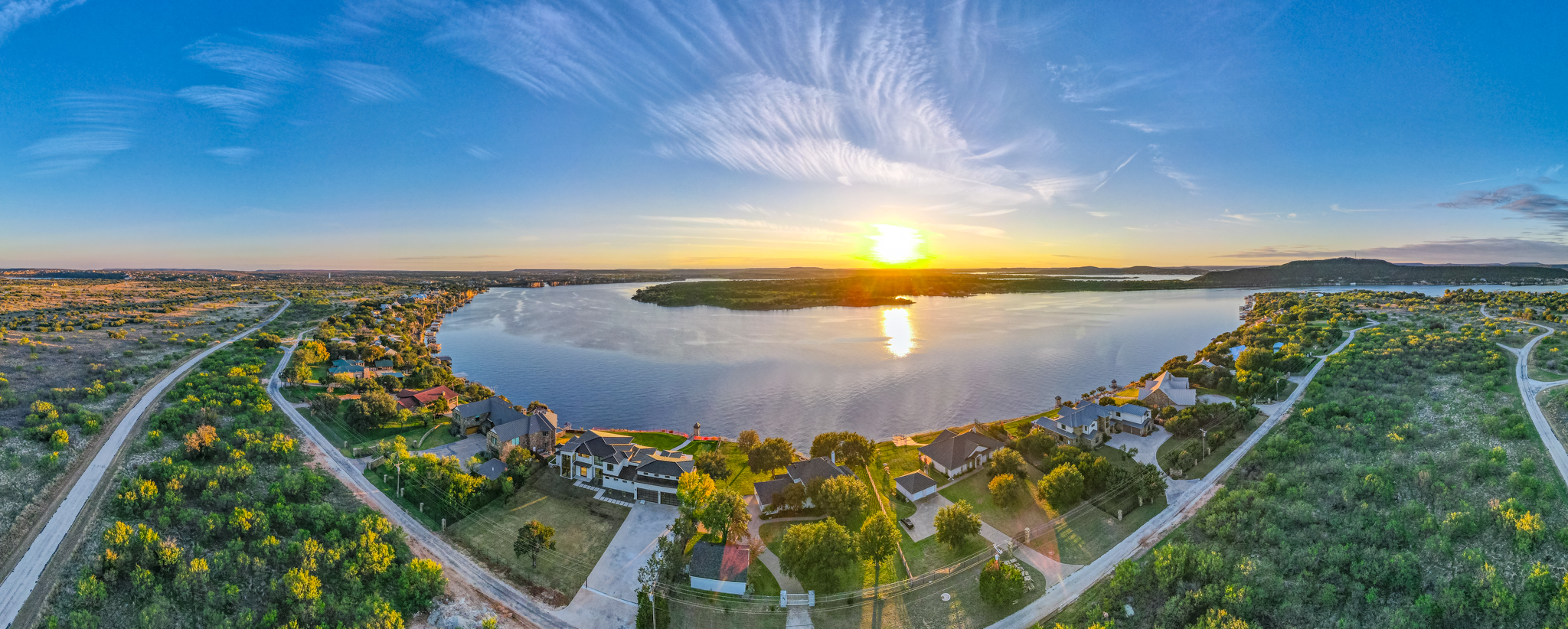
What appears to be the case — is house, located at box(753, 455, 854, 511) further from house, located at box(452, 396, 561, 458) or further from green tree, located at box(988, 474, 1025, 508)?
house, located at box(452, 396, 561, 458)

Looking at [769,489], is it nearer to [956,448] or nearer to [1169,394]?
[956,448]

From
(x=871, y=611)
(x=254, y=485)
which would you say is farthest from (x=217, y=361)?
(x=871, y=611)

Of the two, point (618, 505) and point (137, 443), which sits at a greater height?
point (137, 443)

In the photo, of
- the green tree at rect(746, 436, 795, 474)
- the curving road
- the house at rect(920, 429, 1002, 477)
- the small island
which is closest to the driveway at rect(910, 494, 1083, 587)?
the house at rect(920, 429, 1002, 477)

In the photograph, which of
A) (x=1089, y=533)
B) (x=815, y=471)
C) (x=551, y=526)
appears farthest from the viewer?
(x=815, y=471)

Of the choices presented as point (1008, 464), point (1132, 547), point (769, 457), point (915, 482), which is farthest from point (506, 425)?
point (1132, 547)

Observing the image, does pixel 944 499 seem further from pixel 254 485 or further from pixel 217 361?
pixel 217 361
